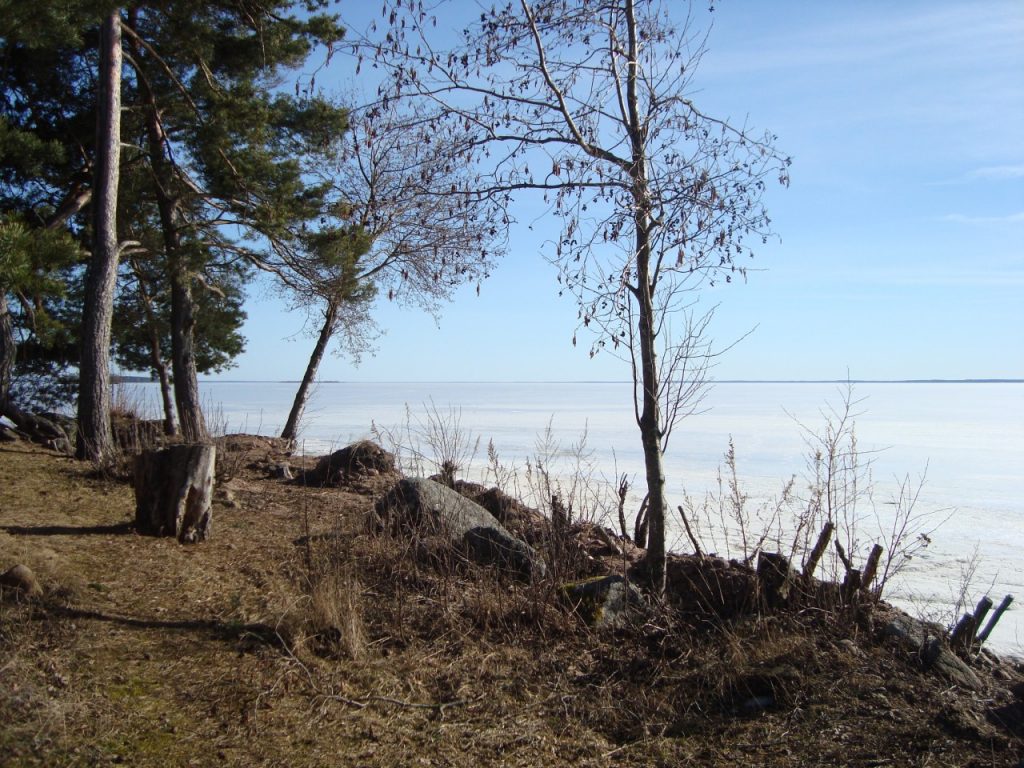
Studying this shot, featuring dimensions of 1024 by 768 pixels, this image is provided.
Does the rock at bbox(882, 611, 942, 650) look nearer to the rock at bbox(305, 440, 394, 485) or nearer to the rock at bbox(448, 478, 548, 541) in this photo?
the rock at bbox(448, 478, 548, 541)

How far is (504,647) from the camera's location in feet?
15.6

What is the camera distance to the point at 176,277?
12.2 metres

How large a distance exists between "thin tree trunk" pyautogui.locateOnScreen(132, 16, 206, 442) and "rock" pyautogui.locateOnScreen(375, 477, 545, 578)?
193 inches

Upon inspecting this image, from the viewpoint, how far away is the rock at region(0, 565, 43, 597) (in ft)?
14.6

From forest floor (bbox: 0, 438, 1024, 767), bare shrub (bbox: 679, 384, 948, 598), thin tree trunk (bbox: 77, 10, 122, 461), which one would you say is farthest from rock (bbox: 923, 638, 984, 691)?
thin tree trunk (bbox: 77, 10, 122, 461)

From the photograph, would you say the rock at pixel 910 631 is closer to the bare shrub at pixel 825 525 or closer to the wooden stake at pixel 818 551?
the bare shrub at pixel 825 525

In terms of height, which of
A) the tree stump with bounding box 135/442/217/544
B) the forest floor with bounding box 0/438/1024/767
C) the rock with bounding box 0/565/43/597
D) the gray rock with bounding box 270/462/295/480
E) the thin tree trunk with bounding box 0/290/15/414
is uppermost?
the thin tree trunk with bounding box 0/290/15/414

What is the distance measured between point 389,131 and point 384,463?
244 inches

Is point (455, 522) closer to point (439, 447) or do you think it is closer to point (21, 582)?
point (439, 447)

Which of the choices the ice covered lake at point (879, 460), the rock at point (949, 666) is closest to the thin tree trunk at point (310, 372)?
the ice covered lake at point (879, 460)

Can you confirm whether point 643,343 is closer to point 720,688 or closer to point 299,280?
point 720,688

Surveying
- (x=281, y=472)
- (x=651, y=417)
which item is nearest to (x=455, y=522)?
A: (x=651, y=417)

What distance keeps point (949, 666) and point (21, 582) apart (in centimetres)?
519

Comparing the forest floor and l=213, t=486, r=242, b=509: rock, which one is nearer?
the forest floor
